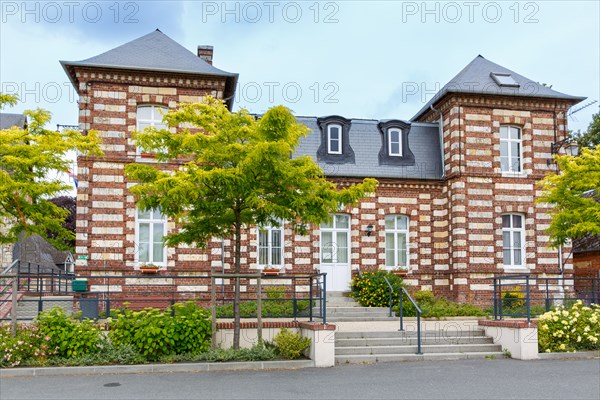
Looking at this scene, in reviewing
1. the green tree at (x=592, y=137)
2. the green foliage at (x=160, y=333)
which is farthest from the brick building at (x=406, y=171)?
the green tree at (x=592, y=137)

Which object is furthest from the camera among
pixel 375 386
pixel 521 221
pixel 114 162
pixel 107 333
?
pixel 521 221

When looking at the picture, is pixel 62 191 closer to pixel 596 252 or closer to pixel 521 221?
pixel 521 221

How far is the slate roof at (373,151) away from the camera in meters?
Answer: 21.8

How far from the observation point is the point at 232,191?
38.8 ft

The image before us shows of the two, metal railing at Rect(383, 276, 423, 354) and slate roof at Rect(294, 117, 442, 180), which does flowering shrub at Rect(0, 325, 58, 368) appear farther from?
slate roof at Rect(294, 117, 442, 180)

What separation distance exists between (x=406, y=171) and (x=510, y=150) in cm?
360

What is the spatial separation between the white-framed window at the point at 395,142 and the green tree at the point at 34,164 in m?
10.9

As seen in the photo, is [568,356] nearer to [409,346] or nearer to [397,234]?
[409,346]

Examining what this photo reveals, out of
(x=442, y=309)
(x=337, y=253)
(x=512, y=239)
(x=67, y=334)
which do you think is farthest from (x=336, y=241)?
(x=67, y=334)

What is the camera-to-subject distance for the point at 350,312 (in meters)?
18.4

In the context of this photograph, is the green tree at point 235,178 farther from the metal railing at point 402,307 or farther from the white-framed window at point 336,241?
the white-framed window at point 336,241

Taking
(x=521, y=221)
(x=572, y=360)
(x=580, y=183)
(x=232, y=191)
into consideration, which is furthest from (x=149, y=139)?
(x=521, y=221)

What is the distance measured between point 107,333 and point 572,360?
9452 mm

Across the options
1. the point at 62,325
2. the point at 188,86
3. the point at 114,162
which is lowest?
the point at 62,325
